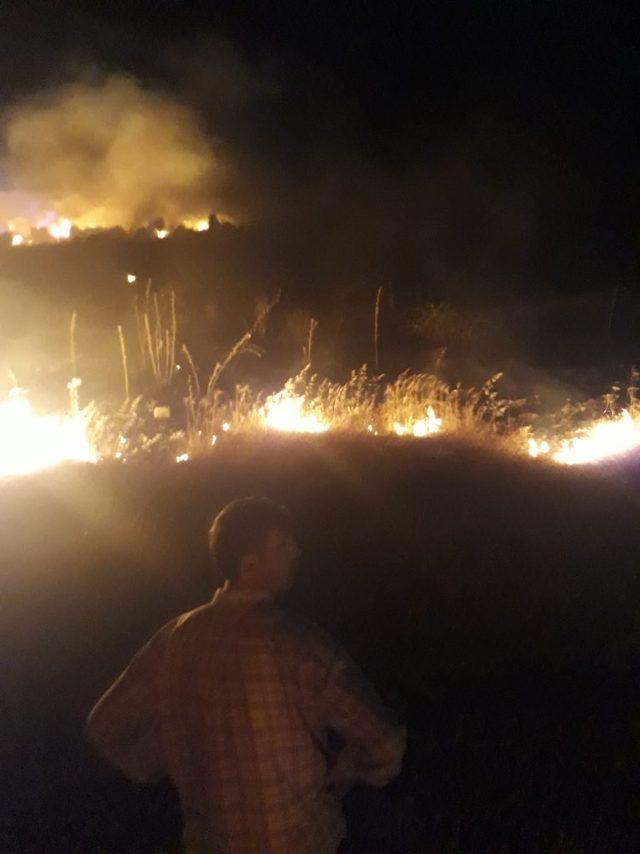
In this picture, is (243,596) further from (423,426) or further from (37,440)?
(423,426)

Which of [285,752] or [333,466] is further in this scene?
[333,466]

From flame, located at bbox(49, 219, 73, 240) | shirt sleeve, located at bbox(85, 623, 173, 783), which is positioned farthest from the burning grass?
flame, located at bbox(49, 219, 73, 240)

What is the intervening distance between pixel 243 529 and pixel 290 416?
6.12 m

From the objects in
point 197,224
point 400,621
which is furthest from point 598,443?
point 197,224

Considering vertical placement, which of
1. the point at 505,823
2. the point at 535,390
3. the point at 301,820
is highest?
the point at 535,390

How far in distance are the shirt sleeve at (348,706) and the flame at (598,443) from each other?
698 centimetres

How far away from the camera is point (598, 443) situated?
32.4 feet

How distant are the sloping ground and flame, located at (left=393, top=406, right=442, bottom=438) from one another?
1.07 meters

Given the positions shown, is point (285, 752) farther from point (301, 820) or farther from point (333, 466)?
point (333, 466)

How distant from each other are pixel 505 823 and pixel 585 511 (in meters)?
4.03

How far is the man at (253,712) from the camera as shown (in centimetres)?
212

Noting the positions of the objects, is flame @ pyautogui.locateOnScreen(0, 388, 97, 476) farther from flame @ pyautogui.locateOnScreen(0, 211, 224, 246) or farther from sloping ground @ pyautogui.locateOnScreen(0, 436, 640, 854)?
flame @ pyautogui.locateOnScreen(0, 211, 224, 246)

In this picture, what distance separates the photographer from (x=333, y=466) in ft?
23.1

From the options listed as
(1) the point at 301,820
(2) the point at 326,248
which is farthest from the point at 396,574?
(2) the point at 326,248
